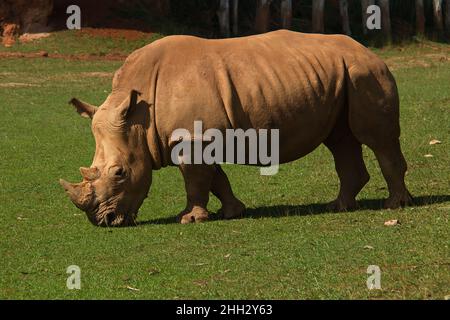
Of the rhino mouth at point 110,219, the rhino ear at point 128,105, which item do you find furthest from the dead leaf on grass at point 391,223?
the rhino ear at point 128,105

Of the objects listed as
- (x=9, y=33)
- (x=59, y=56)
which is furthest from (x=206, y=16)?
(x=59, y=56)

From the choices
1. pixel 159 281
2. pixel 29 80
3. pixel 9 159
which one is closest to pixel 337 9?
pixel 29 80

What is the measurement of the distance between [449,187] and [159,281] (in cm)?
559

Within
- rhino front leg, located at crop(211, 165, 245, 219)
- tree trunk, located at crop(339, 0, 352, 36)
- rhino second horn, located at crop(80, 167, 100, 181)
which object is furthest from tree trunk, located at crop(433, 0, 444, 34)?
rhino second horn, located at crop(80, 167, 100, 181)

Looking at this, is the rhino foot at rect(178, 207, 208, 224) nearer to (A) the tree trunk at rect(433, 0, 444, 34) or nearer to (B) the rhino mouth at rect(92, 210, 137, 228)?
(B) the rhino mouth at rect(92, 210, 137, 228)

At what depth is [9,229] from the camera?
12.7 m

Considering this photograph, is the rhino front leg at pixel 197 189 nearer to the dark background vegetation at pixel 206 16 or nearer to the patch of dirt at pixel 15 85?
the patch of dirt at pixel 15 85

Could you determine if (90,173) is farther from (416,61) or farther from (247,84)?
(416,61)

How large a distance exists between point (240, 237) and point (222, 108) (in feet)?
5.07

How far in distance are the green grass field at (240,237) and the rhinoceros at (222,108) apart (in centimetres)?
40

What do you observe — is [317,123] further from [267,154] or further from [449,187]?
[449,187]

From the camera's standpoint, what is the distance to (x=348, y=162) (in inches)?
533

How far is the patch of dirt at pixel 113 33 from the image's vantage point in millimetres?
32219

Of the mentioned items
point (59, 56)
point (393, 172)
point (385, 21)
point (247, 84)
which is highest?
point (247, 84)
